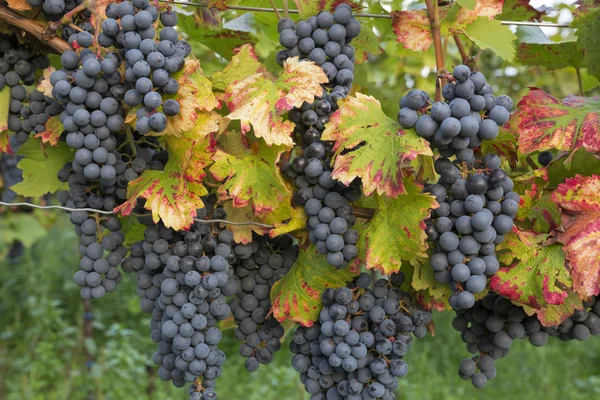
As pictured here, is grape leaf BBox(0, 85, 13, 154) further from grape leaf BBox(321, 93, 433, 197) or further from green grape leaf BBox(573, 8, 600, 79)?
green grape leaf BBox(573, 8, 600, 79)

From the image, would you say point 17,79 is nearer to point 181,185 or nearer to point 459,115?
point 181,185

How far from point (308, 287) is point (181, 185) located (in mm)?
315

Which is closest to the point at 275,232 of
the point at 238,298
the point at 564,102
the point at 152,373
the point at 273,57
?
the point at 238,298

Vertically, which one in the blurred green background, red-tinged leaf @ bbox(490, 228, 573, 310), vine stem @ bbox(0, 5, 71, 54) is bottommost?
the blurred green background

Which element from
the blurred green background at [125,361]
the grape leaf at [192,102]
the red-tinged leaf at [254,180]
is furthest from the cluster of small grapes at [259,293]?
the blurred green background at [125,361]

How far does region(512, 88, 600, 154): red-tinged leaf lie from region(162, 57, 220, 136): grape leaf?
59 cm

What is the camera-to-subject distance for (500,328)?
1.20 metres

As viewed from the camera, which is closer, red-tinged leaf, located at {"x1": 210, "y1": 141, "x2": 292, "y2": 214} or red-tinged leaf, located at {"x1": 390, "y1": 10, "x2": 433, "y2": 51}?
red-tinged leaf, located at {"x1": 210, "y1": 141, "x2": 292, "y2": 214}

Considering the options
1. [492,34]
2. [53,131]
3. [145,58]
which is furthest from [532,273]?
[53,131]

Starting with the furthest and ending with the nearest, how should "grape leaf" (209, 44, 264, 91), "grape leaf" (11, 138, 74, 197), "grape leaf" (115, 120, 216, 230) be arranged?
"grape leaf" (11, 138, 74, 197) < "grape leaf" (209, 44, 264, 91) < "grape leaf" (115, 120, 216, 230)

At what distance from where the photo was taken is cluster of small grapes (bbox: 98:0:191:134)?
97 cm

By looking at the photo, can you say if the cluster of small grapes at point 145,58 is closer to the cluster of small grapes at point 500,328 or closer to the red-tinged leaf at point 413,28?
the red-tinged leaf at point 413,28

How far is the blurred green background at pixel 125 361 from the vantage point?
11.5 feet

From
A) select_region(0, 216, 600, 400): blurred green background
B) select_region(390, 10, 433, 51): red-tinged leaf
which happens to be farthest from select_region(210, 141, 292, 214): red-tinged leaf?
select_region(0, 216, 600, 400): blurred green background
